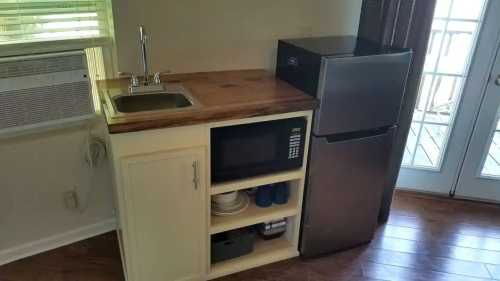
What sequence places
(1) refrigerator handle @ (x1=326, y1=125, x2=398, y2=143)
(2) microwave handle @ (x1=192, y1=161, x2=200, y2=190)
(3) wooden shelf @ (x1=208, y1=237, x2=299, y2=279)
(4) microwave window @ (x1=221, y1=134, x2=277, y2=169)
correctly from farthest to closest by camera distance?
1. (3) wooden shelf @ (x1=208, y1=237, x2=299, y2=279)
2. (1) refrigerator handle @ (x1=326, y1=125, x2=398, y2=143)
3. (4) microwave window @ (x1=221, y1=134, x2=277, y2=169)
4. (2) microwave handle @ (x1=192, y1=161, x2=200, y2=190)

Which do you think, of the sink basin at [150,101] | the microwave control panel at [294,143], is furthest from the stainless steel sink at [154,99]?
the microwave control panel at [294,143]

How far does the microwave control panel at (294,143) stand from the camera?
6.24 ft

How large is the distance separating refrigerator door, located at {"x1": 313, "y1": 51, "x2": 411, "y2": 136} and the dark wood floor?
803 mm

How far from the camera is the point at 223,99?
5.88 ft

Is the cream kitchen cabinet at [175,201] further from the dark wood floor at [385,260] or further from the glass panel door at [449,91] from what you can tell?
the glass panel door at [449,91]

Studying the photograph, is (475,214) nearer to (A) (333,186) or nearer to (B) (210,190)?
(A) (333,186)

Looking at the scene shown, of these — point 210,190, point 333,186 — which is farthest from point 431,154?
point 210,190

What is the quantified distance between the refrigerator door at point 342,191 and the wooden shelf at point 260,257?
0.30ft

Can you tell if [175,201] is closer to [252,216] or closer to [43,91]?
Result: [252,216]

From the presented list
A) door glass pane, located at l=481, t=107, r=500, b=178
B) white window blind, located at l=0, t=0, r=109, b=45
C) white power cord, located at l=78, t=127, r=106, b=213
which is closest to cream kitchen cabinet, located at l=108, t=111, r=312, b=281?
white power cord, located at l=78, t=127, r=106, b=213

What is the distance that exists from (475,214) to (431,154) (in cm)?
50

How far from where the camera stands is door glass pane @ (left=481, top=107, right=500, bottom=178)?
264cm

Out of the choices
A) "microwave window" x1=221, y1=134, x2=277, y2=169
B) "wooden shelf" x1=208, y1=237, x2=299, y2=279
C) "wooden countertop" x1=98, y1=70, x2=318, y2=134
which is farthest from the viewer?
"wooden shelf" x1=208, y1=237, x2=299, y2=279

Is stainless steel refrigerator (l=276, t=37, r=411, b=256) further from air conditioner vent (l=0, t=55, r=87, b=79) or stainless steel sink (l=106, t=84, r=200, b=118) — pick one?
air conditioner vent (l=0, t=55, r=87, b=79)
